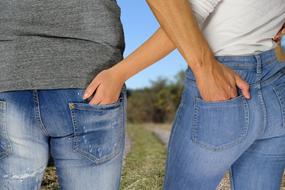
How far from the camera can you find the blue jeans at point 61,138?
69.3 inches

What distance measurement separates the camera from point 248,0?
1685mm

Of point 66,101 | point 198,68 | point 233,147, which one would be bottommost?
point 233,147

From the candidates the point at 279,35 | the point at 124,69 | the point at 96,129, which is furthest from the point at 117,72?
the point at 279,35

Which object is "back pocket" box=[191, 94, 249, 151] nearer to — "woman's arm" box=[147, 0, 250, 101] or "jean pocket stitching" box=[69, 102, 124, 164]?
"woman's arm" box=[147, 0, 250, 101]

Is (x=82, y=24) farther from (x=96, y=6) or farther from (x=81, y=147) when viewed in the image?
(x=81, y=147)

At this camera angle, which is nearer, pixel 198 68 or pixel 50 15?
pixel 198 68

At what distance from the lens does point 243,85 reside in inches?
65.4

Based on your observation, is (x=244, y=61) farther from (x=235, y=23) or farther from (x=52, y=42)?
(x=52, y=42)

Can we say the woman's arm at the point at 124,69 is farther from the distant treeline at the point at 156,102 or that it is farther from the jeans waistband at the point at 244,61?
the distant treeline at the point at 156,102

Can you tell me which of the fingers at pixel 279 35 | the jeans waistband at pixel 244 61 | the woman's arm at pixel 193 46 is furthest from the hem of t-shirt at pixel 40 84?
the fingers at pixel 279 35

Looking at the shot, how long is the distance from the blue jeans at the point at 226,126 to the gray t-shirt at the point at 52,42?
1.03 feet

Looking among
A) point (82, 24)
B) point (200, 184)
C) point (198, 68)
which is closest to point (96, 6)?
point (82, 24)

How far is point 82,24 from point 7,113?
0.36 meters

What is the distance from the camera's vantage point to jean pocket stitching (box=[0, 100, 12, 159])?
1.77 m
